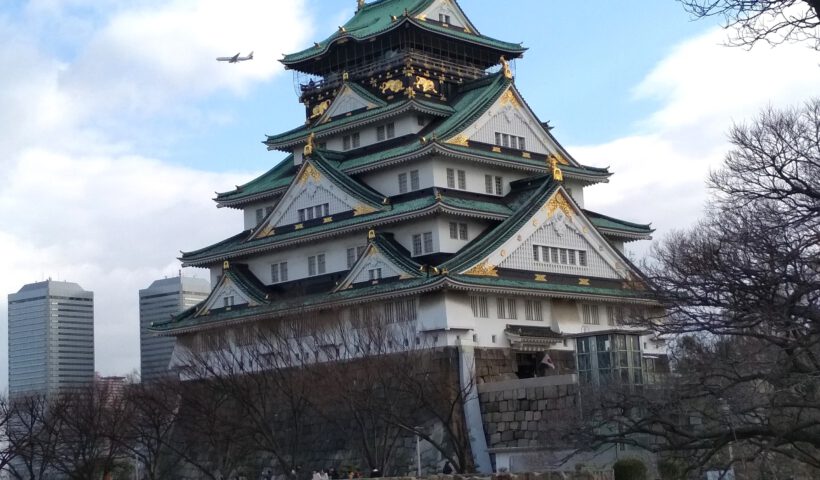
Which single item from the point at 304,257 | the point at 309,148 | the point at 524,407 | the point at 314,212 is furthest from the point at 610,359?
the point at 309,148

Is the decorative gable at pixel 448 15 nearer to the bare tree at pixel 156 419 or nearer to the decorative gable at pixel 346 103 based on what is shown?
the decorative gable at pixel 346 103

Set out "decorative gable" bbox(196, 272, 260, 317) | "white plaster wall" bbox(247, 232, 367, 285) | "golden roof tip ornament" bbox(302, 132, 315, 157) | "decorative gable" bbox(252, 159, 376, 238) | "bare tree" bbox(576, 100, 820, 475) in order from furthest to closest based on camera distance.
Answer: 1. "decorative gable" bbox(196, 272, 260, 317)
2. "golden roof tip ornament" bbox(302, 132, 315, 157)
3. "white plaster wall" bbox(247, 232, 367, 285)
4. "decorative gable" bbox(252, 159, 376, 238)
5. "bare tree" bbox(576, 100, 820, 475)

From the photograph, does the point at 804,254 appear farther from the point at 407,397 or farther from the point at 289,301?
the point at 289,301

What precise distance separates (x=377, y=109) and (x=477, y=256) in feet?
42.6

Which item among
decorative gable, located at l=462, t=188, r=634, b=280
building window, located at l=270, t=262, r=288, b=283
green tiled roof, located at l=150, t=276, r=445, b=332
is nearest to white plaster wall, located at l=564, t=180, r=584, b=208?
decorative gable, located at l=462, t=188, r=634, b=280

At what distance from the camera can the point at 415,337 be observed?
5941 centimetres

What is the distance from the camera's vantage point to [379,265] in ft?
202

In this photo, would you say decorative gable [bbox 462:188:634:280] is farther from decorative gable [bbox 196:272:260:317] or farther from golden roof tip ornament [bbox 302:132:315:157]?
decorative gable [bbox 196:272:260:317]

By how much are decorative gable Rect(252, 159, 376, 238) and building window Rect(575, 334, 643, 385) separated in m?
15.5

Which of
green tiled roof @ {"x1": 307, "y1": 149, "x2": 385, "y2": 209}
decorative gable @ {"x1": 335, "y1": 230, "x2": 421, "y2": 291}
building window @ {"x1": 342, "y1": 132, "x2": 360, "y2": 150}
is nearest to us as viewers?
decorative gable @ {"x1": 335, "y1": 230, "x2": 421, "y2": 291}

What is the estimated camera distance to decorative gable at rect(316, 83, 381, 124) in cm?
7062

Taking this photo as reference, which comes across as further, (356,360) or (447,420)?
(356,360)

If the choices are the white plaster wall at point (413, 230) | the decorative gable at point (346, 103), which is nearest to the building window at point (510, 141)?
the decorative gable at point (346, 103)

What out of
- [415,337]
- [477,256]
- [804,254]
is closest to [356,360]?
[415,337]
